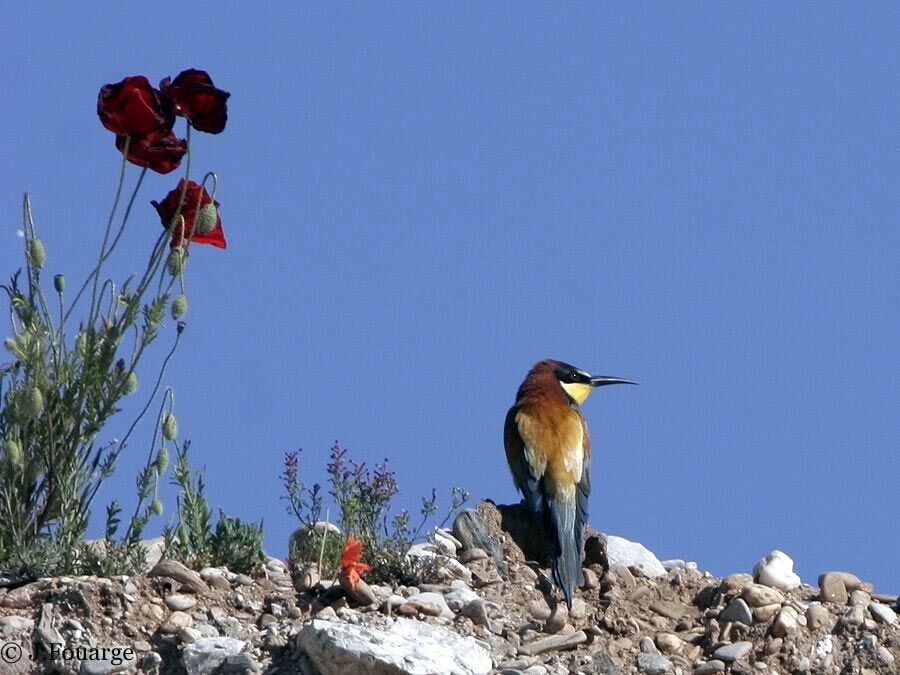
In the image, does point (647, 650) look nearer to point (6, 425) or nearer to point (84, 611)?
point (84, 611)

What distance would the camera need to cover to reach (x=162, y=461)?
8.32 m

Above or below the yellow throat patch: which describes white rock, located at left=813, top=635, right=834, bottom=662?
below

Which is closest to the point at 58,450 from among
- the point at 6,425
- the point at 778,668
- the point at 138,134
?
the point at 6,425

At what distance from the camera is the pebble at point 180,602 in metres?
7.94

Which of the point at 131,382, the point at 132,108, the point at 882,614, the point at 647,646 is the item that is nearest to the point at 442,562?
the point at 647,646

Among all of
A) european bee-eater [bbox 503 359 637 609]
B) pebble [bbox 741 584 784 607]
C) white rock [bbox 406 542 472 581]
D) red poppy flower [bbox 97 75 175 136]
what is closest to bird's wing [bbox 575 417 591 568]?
european bee-eater [bbox 503 359 637 609]

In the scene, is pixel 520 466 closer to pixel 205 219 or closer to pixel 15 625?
pixel 205 219

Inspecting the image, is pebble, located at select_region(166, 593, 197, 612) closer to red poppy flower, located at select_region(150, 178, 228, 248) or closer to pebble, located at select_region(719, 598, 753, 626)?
red poppy flower, located at select_region(150, 178, 228, 248)

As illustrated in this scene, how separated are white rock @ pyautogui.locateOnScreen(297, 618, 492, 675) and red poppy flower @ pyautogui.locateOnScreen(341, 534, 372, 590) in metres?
0.35

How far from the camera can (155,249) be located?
27.9 ft

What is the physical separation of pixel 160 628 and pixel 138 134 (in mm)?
2250

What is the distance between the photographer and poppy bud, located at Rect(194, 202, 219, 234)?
8414 millimetres

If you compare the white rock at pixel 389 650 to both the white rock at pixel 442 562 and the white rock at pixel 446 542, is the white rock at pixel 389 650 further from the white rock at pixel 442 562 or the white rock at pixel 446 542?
the white rock at pixel 446 542

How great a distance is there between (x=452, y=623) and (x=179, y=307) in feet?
6.24
